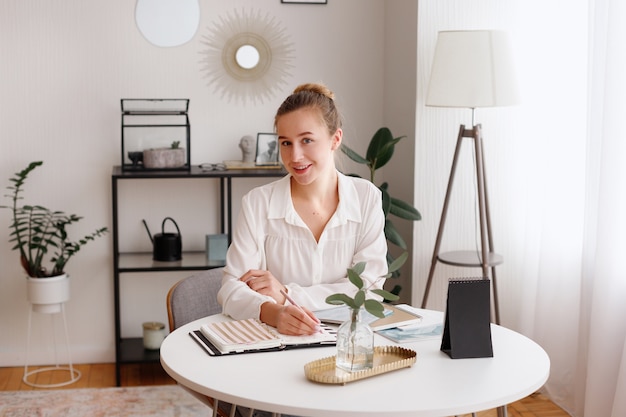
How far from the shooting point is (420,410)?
1.54 metres

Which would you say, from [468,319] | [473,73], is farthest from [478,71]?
[468,319]

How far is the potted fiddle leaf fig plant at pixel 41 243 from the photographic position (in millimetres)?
3723

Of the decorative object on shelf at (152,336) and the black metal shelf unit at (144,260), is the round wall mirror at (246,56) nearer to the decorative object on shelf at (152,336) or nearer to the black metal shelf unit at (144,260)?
the black metal shelf unit at (144,260)

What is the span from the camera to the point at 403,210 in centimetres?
352

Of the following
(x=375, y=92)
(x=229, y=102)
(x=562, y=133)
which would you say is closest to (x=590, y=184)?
(x=562, y=133)

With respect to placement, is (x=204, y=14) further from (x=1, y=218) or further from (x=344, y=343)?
(x=344, y=343)

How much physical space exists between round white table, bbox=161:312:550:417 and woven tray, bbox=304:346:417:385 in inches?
0.5

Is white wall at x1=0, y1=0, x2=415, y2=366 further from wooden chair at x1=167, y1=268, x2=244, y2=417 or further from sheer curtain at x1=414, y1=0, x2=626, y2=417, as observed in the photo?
wooden chair at x1=167, y1=268, x2=244, y2=417

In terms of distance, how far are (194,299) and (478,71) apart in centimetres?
152

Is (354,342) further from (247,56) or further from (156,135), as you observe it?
(247,56)

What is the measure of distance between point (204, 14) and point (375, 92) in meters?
0.92

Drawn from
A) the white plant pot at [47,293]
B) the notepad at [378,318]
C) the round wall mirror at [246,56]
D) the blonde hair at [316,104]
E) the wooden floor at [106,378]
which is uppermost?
the round wall mirror at [246,56]

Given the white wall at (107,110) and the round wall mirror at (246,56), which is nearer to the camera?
the white wall at (107,110)

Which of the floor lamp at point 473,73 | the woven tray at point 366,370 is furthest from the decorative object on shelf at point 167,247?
the woven tray at point 366,370
